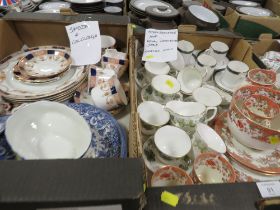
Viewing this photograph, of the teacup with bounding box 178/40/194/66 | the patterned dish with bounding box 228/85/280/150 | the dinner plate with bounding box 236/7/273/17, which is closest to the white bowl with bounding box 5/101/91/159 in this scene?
the patterned dish with bounding box 228/85/280/150

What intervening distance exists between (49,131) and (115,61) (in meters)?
0.35

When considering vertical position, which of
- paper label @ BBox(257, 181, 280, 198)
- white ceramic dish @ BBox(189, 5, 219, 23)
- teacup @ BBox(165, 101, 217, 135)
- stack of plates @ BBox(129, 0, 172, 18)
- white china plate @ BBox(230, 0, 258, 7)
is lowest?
teacup @ BBox(165, 101, 217, 135)

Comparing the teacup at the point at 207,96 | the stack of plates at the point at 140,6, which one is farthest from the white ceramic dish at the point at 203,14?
the teacup at the point at 207,96

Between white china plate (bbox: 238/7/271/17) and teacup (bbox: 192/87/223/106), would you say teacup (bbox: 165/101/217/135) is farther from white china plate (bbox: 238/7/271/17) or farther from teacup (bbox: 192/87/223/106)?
white china plate (bbox: 238/7/271/17)

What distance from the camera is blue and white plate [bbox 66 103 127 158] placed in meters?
0.55

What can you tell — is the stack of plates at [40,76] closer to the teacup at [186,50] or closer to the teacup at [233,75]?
the teacup at [186,50]

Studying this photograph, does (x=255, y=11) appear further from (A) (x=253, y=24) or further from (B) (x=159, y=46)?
(B) (x=159, y=46)

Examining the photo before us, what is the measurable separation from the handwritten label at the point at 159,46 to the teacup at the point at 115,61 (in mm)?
119

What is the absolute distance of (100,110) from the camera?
0.64 metres

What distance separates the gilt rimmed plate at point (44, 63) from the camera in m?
0.75

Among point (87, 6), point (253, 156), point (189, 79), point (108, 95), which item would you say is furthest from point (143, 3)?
point (253, 156)

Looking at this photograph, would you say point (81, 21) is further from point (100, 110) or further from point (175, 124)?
point (175, 124)

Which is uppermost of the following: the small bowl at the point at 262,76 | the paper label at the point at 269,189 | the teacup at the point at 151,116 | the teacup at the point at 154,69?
the paper label at the point at 269,189

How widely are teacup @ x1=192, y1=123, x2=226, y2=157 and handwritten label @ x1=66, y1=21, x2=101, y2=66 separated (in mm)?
435
